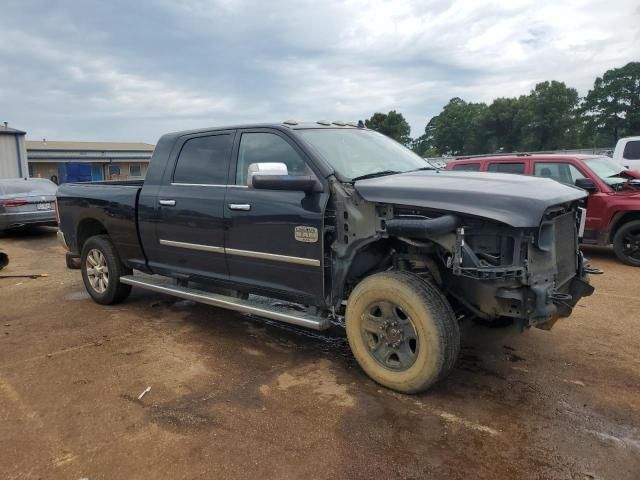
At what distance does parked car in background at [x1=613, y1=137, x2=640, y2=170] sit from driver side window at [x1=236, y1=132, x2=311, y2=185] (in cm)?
1010

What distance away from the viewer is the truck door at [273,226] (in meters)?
3.87

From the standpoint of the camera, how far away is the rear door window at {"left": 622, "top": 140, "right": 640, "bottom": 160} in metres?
11.4

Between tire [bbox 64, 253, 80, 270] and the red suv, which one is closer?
tire [bbox 64, 253, 80, 270]

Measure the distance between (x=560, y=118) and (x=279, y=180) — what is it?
4920cm

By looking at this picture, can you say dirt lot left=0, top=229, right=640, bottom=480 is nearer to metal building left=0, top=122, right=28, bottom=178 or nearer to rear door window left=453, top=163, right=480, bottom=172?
rear door window left=453, top=163, right=480, bottom=172

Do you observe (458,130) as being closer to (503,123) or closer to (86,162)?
(503,123)

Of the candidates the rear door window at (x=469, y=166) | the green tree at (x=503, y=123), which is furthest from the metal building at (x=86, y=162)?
the green tree at (x=503, y=123)

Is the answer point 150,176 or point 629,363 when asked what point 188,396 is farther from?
point 629,363

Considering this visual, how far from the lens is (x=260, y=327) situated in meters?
5.07

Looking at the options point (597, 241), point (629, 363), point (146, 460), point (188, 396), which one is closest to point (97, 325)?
point (188, 396)

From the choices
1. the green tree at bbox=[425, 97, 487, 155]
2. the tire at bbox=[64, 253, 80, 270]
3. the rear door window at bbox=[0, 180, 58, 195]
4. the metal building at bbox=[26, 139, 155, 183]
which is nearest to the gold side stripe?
the tire at bbox=[64, 253, 80, 270]

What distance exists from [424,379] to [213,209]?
2350 mm

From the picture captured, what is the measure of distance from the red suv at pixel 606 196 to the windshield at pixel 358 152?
3.51 metres

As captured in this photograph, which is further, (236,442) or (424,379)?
(424,379)
